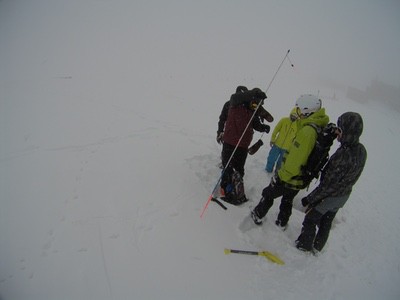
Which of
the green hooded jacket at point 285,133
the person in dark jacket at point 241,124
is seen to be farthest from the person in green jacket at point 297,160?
the green hooded jacket at point 285,133

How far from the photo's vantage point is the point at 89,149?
6.47m

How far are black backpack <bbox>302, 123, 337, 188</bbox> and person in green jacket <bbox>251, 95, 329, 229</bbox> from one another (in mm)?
77

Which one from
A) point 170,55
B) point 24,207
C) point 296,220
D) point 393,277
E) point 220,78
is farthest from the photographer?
point 170,55

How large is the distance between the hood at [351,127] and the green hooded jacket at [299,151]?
37cm

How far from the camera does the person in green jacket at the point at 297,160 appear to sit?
11.8 ft

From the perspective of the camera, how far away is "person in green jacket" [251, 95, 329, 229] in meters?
3.59

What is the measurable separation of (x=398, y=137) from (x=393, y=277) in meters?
14.3

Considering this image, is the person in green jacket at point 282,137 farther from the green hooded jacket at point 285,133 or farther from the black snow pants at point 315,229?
the black snow pants at point 315,229

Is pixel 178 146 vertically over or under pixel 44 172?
over

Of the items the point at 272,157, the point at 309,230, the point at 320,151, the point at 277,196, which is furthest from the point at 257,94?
the point at 309,230

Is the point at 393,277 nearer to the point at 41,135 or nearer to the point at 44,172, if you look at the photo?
the point at 44,172

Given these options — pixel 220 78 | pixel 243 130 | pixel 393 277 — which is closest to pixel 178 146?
pixel 243 130

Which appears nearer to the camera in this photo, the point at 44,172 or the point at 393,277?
the point at 393,277

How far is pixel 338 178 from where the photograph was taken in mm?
3541
